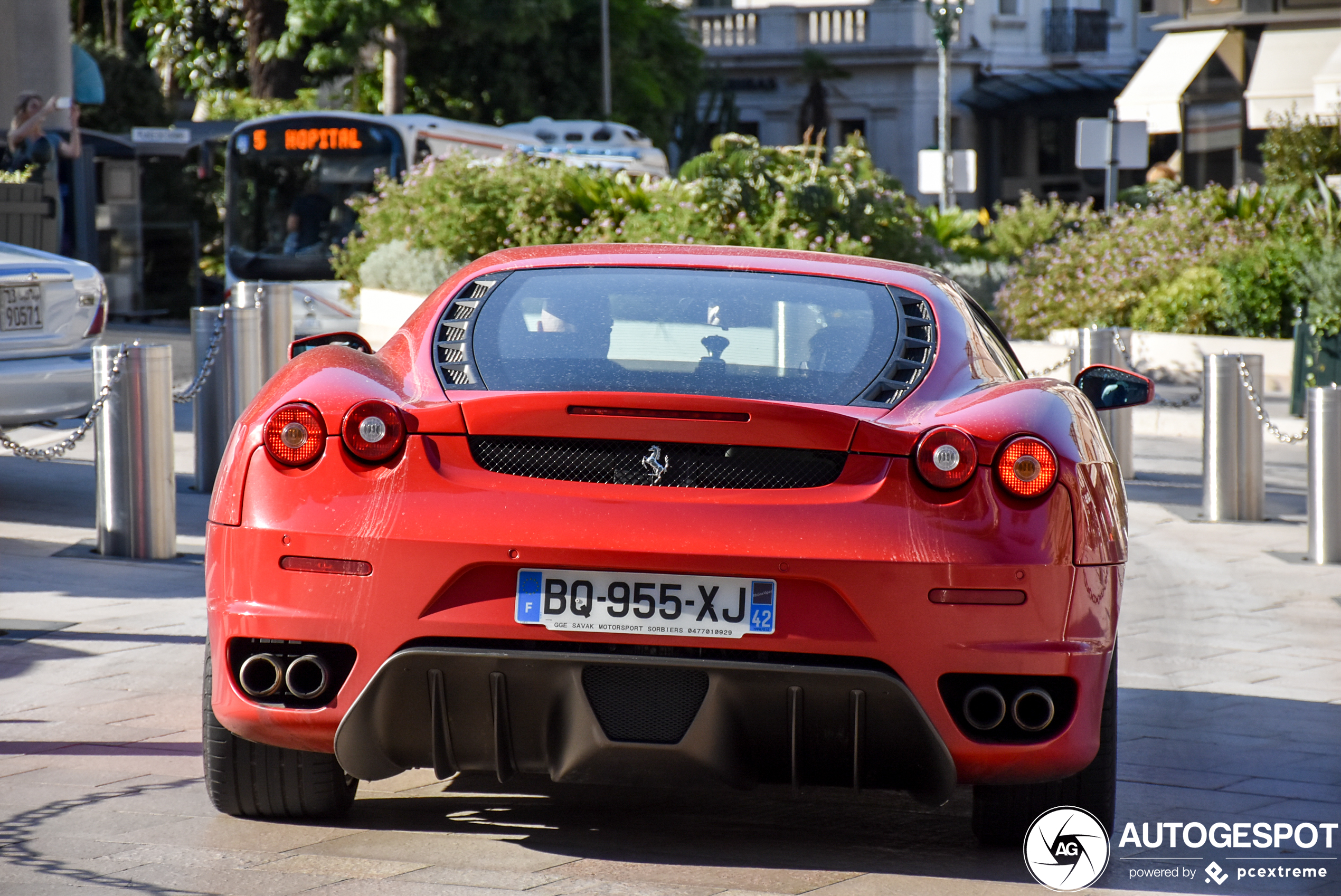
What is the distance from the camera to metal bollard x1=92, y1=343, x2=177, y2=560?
26.8ft

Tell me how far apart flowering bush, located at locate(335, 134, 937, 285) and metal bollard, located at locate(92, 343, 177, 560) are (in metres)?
8.81

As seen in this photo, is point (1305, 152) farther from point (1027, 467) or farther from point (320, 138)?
point (1027, 467)

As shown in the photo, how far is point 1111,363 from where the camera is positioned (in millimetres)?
12414

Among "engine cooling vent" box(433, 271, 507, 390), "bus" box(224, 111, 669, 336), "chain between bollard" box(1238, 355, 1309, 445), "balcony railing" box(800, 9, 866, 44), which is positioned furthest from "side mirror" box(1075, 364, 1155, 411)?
"balcony railing" box(800, 9, 866, 44)

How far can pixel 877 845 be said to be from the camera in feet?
14.2

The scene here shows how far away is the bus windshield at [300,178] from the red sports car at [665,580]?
20.5 m

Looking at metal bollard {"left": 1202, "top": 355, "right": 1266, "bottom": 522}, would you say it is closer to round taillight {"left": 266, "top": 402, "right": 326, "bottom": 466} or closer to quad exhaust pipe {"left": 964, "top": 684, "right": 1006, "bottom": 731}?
quad exhaust pipe {"left": 964, "top": 684, "right": 1006, "bottom": 731}

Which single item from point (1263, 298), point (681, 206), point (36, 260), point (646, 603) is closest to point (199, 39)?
point (681, 206)

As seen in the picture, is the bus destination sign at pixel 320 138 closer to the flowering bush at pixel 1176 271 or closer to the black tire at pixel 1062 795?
the flowering bush at pixel 1176 271

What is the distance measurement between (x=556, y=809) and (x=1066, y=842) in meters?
1.22

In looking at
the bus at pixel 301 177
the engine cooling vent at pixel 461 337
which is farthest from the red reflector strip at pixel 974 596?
the bus at pixel 301 177

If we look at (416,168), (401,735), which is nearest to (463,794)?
(401,735)

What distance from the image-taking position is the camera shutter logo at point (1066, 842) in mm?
4160

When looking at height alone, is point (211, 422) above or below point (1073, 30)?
below
